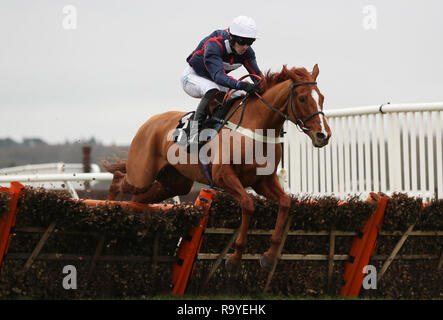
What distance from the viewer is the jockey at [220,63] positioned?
607 centimetres

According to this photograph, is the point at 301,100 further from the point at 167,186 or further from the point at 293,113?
the point at 167,186

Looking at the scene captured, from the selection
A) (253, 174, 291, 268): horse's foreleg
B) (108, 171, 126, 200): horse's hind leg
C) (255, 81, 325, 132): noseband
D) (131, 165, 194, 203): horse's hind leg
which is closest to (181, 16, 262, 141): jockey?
(255, 81, 325, 132): noseband

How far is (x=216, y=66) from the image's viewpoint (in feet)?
20.1

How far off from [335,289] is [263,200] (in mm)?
1076

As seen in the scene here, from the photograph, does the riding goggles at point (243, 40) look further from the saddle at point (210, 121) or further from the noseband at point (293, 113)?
the noseband at point (293, 113)

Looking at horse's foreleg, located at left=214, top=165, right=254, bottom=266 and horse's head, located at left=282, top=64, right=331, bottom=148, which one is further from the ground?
horse's head, located at left=282, top=64, right=331, bottom=148

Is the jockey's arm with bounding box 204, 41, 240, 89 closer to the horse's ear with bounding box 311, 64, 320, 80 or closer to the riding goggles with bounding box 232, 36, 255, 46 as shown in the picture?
the riding goggles with bounding box 232, 36, 255, 46

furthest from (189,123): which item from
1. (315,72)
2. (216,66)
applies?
(315,72)

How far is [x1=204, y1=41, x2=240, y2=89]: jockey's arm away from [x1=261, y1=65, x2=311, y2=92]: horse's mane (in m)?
0.25

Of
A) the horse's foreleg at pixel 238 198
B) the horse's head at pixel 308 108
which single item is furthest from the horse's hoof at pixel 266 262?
the horse's head at pixel 308 108

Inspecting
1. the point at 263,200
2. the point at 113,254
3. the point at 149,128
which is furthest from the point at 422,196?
the point at 113,254

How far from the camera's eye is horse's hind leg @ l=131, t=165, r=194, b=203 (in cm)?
707

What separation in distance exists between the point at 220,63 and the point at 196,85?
47 cm
